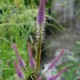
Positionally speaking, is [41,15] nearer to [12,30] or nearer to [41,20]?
[41,20]

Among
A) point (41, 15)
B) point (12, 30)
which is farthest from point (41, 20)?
point (12, 30)

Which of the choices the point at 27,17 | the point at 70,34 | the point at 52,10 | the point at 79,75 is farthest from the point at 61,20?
the point at 79,75

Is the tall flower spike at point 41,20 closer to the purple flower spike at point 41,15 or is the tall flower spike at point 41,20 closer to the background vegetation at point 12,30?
the purple flower spike at point 41,15

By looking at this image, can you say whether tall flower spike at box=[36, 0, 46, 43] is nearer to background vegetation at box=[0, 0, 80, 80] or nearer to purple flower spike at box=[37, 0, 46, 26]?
purple flower spike at box=[37, 0, 46, 26]

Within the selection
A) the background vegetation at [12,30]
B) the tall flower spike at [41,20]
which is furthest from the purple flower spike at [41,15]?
the background vegetation at [12,30]

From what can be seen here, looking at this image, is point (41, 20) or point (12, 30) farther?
point (12, 30)

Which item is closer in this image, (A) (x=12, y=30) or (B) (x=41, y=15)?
(B) (x=41, y=15)

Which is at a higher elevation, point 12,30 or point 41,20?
point 41,20

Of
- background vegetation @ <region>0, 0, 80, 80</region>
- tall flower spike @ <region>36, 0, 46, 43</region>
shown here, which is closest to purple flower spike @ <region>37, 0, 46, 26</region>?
tall flower spike @ <region>36, 0, 46, 43</region>

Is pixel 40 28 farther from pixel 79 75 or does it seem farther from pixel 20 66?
pixel 79 75

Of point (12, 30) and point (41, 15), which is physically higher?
point (41, 15)

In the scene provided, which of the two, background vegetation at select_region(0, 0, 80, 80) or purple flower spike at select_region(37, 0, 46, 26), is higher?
purple flower spike at select_region(37, 0, 46, 26)
